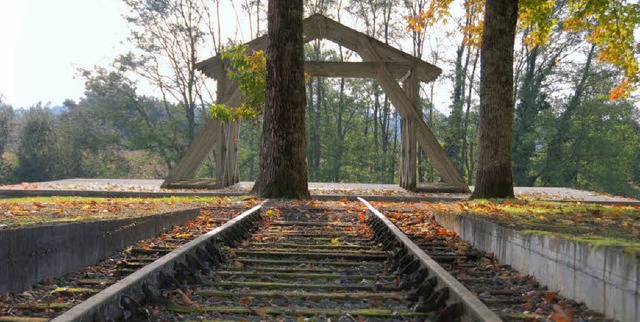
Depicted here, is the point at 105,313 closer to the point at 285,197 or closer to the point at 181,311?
the point at 181,311

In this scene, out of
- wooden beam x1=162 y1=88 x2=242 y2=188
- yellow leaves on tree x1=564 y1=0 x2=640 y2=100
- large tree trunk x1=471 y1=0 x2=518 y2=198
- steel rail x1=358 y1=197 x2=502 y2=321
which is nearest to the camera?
steel rail x1=358 y1=197 x2=502 y2=321

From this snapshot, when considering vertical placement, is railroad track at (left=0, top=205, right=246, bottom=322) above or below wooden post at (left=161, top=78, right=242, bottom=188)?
below

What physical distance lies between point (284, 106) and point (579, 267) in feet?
33.9

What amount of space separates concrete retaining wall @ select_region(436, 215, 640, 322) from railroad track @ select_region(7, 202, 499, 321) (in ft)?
2.72

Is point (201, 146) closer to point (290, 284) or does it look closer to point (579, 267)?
point (290, 284)

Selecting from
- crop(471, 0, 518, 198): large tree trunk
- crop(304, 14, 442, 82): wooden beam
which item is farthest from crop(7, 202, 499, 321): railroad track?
crop(304, 14, 442, 82): wooden beam

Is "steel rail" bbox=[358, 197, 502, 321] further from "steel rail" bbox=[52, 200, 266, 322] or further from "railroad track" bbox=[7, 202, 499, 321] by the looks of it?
"steel rail" bbox=[52, 200, 266, 322]

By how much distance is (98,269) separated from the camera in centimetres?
533

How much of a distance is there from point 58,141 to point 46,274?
50.5 metres

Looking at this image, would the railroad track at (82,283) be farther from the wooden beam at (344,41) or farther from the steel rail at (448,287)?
the wooden beam at (344,41)

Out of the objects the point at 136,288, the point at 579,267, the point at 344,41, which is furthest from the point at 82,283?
the point at 344,41

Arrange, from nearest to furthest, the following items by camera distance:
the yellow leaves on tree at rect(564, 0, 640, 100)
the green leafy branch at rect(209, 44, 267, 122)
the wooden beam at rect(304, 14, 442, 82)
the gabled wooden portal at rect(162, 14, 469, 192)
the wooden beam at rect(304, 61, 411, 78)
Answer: the yellow leaves on tree at rect(564, 0, 640, 100), the green leafy branch at rect(209, 44, 267, 122), the gabled wooden portal at rect(162, 14, 469, 192), the wooden beam at rect(304, 61, 411, 78), the wooden beam at rect(304, 14, 442, 82)

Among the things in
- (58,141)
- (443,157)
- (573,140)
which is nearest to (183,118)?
(58,141)

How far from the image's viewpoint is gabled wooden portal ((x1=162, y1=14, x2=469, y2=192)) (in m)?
19.1
